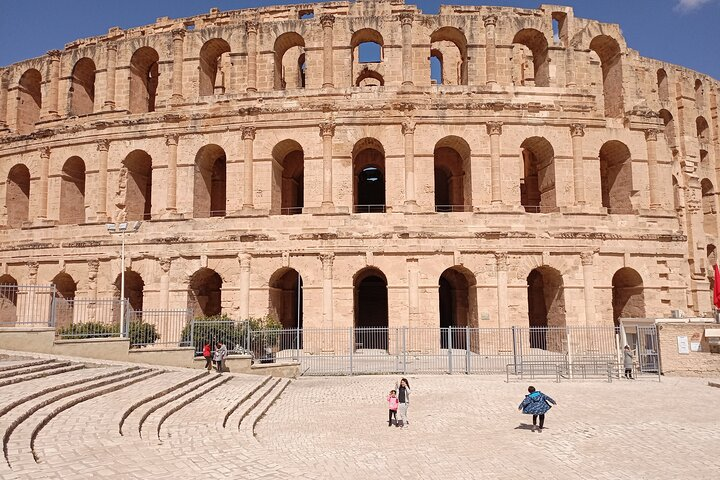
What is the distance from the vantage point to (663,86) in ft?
109

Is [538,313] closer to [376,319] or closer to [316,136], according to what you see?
[376,319]

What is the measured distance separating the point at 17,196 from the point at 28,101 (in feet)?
19.4

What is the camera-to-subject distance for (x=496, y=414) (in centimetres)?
1309

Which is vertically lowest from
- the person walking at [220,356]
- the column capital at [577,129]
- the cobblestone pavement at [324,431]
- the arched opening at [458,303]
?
the cobblestone pavement at [324,431]

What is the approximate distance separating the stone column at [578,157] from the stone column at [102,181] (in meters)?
23.9

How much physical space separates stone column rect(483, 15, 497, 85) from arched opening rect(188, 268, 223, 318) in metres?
17.1

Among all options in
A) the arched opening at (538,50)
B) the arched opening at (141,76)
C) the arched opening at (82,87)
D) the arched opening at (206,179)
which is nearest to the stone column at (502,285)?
the arched opening at (538,50)

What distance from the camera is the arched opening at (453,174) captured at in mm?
25562

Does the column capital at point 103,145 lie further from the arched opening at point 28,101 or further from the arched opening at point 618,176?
the arched opening at point 618,176

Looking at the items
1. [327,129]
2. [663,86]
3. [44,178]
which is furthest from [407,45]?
[44,178]

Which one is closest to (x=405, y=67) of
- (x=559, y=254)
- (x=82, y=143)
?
(x=559, y=254)

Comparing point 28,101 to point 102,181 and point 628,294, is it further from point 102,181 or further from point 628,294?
point 628,294

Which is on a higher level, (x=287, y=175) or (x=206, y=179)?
(x=287, y=175)

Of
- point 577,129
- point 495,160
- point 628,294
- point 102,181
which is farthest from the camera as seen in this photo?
point 102,181
